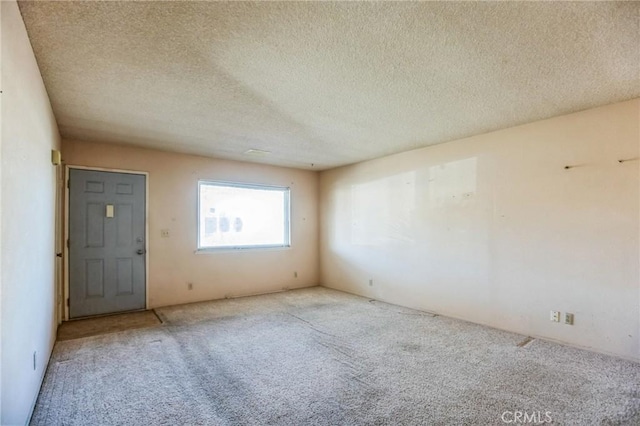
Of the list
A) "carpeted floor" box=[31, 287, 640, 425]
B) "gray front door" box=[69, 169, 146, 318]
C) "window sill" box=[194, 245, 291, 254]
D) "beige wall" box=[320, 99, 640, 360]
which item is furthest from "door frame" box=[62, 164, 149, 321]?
"beige wall" box=[320, 99, 640, 360]

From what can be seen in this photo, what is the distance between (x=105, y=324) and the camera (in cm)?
416

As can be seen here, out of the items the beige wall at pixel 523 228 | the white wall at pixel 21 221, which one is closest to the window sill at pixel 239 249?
the beige wall at pixel 523 228

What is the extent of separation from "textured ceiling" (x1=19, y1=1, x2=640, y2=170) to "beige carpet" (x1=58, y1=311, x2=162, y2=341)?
8.05 feet

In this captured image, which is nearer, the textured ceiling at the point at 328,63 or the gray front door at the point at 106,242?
the textured ceiling at the point at 328,63

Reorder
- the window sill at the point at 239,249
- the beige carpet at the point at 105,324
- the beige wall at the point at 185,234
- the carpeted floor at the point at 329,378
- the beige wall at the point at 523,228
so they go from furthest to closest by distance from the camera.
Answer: the window sill at the point at 239,249 < the beige wall at the point at 185,234 < the beige carpet at the point at 105,324 < the beige wall at the point at 523,228 < the carpeted floor at the point at 329,378

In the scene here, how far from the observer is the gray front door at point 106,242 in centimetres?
443

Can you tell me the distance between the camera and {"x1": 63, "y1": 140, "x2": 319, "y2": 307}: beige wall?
486 centimetres

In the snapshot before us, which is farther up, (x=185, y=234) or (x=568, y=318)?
(x=185, y=234)

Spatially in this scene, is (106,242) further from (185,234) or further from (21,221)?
(21,221)

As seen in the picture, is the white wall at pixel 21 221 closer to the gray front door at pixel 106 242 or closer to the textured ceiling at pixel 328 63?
the textured ceiling at pixel 328 63

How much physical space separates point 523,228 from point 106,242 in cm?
554

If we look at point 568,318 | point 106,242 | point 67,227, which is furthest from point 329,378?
point 67,227

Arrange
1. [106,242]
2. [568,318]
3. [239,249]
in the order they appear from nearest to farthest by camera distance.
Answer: [568,318], [106,242], [239,249]

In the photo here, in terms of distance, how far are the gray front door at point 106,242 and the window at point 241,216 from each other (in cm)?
98
